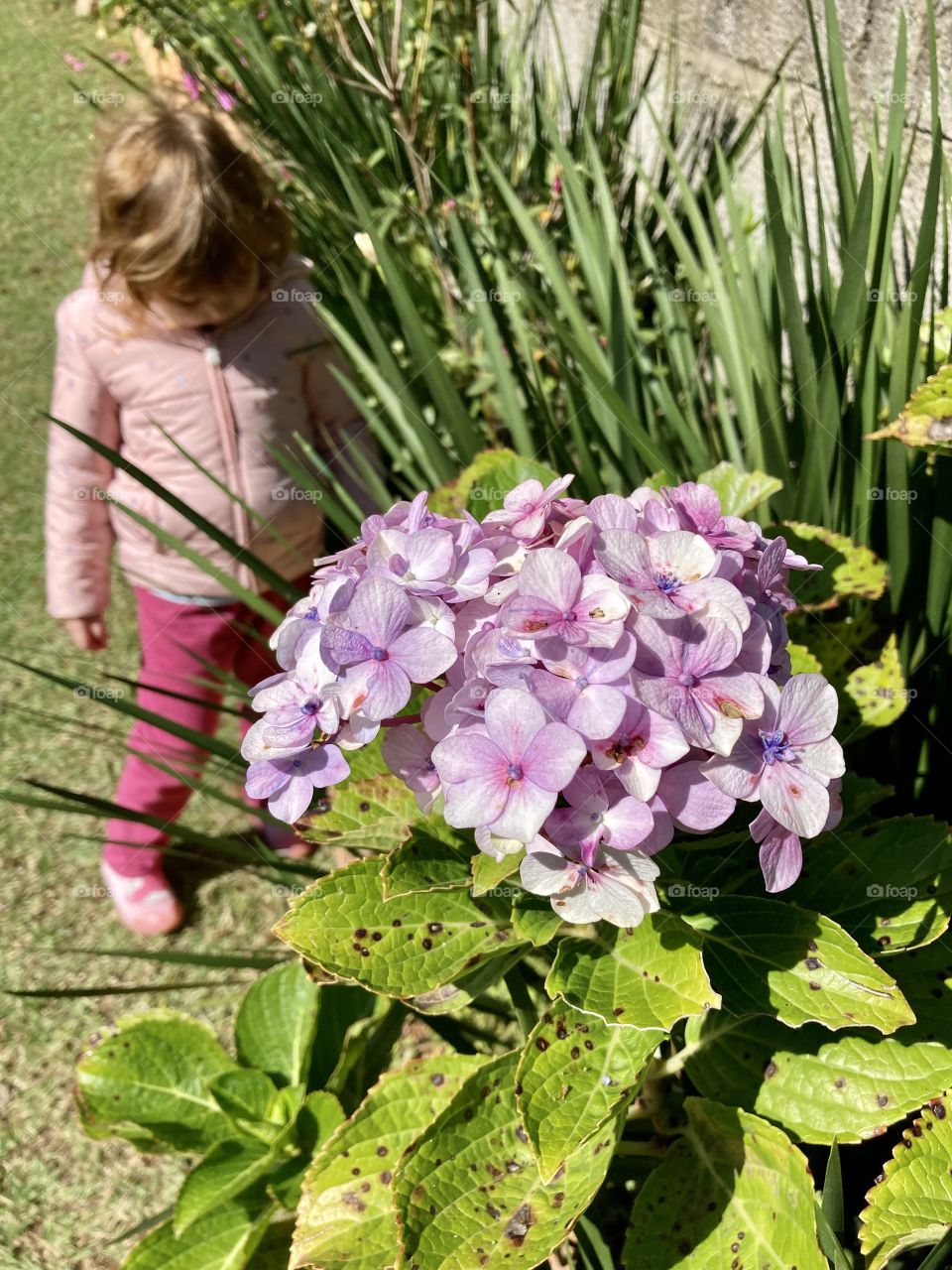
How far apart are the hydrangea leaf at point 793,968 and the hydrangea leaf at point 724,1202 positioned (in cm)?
16

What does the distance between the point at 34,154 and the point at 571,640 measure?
526 centimetres

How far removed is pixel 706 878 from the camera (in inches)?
35.9

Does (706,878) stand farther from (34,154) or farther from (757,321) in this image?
(34,154)

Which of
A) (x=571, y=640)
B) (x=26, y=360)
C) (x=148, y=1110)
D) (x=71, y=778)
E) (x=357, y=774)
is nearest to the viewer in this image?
(x=571, y=640)

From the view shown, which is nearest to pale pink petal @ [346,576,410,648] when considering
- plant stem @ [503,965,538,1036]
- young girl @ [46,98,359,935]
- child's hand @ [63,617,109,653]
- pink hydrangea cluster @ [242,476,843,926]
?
pink hydrangea cluster @ [242,476,843,926]

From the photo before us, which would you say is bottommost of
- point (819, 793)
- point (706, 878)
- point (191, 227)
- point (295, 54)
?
point (706, 878)

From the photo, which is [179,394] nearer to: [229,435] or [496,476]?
[229,435]

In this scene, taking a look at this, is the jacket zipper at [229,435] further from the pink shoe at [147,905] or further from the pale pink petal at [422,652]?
the pale pink petal at [422,652]

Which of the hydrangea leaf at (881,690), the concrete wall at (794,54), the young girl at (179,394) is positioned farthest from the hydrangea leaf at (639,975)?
the concrete wall at (794,54)

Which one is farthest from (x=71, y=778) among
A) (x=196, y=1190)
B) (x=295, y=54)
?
(x=295, y=54)

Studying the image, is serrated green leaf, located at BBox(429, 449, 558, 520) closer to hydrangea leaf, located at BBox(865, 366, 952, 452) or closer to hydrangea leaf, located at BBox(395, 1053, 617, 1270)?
hydrangea leaf, located at BBox(865, 366, 952, 452)

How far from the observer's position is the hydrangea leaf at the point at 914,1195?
2.69 feet

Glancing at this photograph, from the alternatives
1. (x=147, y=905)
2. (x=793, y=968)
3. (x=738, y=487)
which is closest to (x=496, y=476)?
(x=738, y=487)

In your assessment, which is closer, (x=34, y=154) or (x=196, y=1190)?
(x=196, y=1190)
